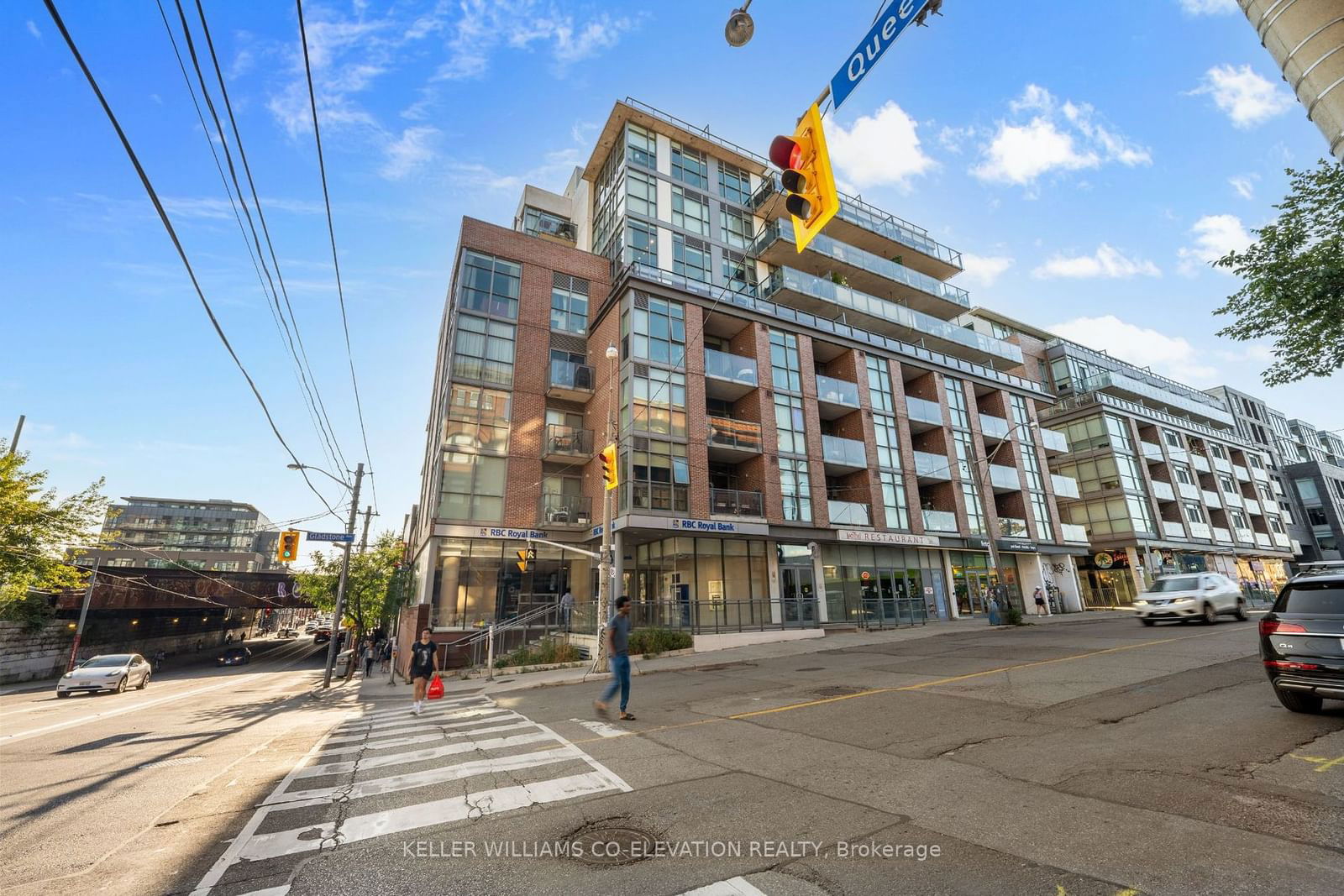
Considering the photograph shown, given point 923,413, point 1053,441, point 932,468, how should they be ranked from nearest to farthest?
point 932,468
point 923,413
point 1053,441

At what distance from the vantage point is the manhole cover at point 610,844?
12.6 feet

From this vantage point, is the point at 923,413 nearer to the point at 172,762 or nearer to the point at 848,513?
the point at 848,513

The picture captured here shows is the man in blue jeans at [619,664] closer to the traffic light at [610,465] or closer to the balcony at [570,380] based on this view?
the traffic light at [610,465]

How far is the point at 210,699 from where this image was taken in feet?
59.7

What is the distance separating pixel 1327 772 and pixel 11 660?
4559cm

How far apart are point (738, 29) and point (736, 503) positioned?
19424mm

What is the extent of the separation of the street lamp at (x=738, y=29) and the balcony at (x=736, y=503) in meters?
18.8

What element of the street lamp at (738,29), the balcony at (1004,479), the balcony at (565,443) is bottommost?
the street lamp at (738,29)

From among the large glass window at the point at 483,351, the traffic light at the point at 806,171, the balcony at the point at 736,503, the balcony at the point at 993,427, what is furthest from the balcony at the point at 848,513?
the traffic light at the point at 806,171

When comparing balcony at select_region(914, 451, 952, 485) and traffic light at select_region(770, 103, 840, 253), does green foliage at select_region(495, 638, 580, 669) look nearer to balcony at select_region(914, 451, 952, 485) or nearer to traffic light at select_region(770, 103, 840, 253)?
traffic light at select_region(770, 103, 840, 253)

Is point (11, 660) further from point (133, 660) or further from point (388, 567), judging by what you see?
point (388, 567)

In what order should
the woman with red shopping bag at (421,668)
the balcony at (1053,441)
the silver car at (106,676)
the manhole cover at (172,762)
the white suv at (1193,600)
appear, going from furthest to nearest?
the balcony at (1053,441), the silver car at (106,676), the white suv at (1193,600), the woman with red shopping bag at (421,668), the manhole cover at (172,762)

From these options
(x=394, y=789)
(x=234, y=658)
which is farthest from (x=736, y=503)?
(x=234, y=658)

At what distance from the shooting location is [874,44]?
4980mm
